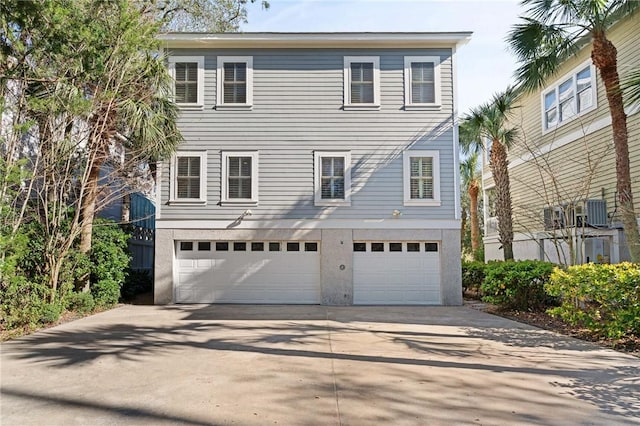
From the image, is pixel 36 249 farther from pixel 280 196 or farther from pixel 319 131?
pixel 319 131

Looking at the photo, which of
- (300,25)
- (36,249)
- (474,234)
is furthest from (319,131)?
(474,234)

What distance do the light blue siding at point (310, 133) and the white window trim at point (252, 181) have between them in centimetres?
14

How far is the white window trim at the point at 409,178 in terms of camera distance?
13188mm

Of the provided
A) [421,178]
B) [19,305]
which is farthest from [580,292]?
[19,305]

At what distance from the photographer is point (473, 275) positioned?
15461 millimetres

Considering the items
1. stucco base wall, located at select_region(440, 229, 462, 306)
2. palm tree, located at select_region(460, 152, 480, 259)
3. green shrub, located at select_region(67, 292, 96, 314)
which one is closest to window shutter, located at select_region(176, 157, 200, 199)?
green shrub, located at select_region(67, 292, 96, 314)

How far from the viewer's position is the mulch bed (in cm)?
712

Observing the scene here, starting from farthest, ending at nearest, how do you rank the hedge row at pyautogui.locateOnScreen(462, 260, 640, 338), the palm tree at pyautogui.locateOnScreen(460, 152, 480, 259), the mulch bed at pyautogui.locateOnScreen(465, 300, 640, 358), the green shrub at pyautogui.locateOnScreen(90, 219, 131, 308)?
the palm tree at pyautogui.locateOnScreen(460, 152, 480, 259) < the green shrub at pyautogui.locateOnScreen(90, 219, 131, 308) < the hedge row at pyautogui.locateOnScreen(462, 260, 640, 338) < the mulch bed at pyautogui.locateOnScreen(465, 300, 640, 358)

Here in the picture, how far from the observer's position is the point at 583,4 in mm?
9867

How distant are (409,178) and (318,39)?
4.74 metres

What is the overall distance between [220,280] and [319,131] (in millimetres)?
5121

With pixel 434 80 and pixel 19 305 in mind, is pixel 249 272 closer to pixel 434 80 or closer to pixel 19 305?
pixel 19 305

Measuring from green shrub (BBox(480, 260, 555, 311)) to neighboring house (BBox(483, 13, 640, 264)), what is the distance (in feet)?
2.83

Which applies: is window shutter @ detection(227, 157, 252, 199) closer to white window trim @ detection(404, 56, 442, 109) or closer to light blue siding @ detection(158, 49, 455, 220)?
light blue siding @ detection(158, 49, 455, 220)
